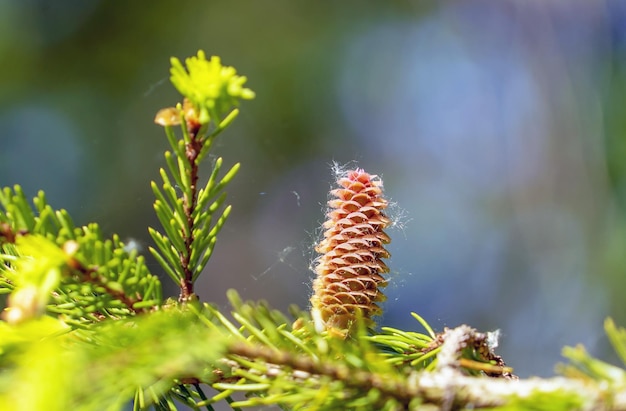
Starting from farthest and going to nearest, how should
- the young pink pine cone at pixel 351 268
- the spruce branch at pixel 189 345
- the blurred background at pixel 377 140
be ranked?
the blurred background at pixel 377 140, the young pink pine cone at pixel 351 268, the spruce branch at pixel 189 345

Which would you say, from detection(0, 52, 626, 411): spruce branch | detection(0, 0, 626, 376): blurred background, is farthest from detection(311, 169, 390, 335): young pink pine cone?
detection(0, 0, 626, 376): blurred background

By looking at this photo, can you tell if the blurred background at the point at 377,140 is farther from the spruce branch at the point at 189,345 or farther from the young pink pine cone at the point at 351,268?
the spruce branch at the point at 189,345

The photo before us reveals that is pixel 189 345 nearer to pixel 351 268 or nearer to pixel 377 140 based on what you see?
pixel 351 268

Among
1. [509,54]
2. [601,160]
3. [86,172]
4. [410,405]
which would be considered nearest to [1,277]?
[410,405]

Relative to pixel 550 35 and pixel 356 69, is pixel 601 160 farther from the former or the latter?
pixel 356 69

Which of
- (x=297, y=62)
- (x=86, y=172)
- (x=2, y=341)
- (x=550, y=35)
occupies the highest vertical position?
(x=550, y=35)

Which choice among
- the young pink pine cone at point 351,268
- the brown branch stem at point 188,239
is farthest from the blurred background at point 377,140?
the brown branch stem at point 188,239
